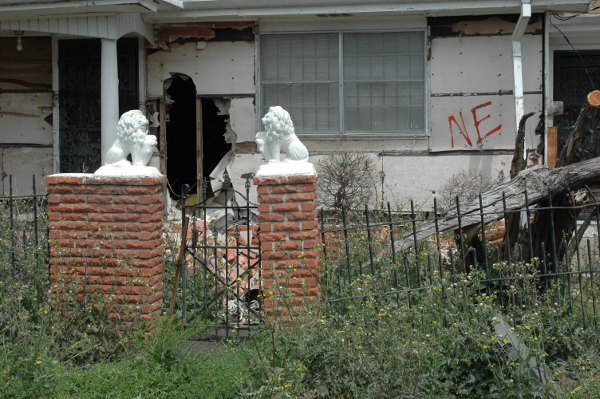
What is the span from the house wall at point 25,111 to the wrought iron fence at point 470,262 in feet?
20.0

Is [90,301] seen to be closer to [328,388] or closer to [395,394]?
[328,388]

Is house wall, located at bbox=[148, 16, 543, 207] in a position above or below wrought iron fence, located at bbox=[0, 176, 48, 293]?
above

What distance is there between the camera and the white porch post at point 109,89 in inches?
404

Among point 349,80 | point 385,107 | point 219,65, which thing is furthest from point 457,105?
point 219,65

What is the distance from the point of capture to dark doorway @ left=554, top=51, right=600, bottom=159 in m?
11.8

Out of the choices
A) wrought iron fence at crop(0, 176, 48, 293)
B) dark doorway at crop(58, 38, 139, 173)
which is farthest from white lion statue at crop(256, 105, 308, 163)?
dark doorway at crop(58, 38, 139, 173)

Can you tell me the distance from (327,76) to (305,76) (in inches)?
11.9

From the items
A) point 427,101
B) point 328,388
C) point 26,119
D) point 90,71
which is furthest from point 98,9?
point 328,388

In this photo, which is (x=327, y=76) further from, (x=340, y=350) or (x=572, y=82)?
(x=340, y=350)

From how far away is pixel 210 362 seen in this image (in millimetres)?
5754

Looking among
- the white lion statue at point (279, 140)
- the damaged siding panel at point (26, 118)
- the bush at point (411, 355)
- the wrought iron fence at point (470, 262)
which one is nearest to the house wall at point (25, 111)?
the damaged siding panel at point (26, 118)

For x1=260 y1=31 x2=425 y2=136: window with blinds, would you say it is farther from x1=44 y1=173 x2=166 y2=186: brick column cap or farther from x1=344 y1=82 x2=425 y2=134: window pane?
x1=44 y1=173 x2=166 y2=186: brick column cap

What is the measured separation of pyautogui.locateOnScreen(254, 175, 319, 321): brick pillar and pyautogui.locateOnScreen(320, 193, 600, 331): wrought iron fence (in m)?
0.17

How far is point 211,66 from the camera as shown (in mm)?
11359
